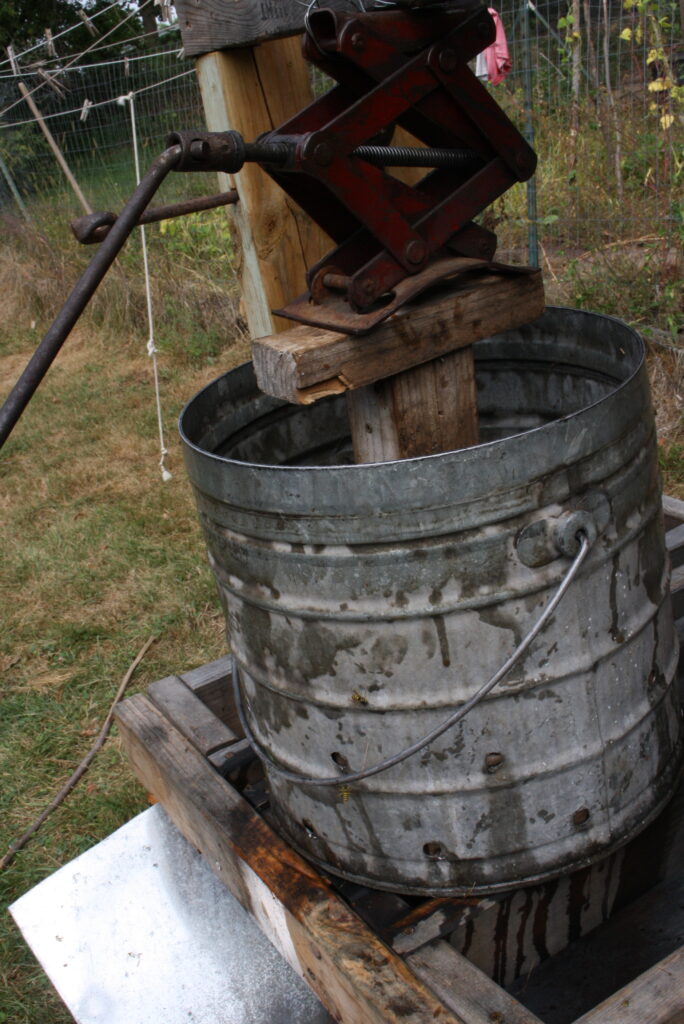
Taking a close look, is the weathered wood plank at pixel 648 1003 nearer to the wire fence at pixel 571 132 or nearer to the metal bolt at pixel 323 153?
the metal bolt at pixel 323 153

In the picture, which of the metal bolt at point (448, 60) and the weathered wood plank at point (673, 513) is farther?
the weathered wood plank at point (673, 513)

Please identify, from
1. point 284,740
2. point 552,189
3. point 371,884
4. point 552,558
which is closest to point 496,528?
point 552,558

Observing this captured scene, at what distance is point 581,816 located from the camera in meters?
1.34

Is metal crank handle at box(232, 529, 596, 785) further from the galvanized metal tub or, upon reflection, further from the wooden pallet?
the wooden pallet

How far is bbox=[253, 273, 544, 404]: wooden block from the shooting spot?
125cm

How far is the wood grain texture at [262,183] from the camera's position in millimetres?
2131

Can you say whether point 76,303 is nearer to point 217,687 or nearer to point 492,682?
point 492,682

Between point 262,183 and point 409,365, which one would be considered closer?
point 409,365

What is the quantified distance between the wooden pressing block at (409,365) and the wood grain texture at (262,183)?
3.17 ft

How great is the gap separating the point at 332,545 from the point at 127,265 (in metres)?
5.65

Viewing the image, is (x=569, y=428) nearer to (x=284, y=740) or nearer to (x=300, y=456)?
(x=284, y=740)

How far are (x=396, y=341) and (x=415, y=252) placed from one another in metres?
0.12

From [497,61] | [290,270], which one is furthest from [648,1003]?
[497,61]

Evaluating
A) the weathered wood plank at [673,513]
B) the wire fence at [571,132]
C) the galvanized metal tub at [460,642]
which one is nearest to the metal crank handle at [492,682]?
the galvanized metal tub at [460,642]
